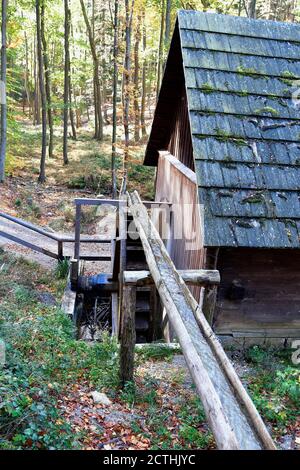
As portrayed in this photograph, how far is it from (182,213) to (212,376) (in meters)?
5.87

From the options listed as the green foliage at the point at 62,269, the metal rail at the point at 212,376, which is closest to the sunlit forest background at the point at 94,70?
the green foliage at the point at 62,269

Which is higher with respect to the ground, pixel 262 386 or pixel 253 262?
pixel 253 262

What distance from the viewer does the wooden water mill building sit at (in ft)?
20.2

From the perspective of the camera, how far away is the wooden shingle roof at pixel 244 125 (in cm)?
611

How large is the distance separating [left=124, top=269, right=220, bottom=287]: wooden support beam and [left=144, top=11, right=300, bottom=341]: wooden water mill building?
32 centimetres

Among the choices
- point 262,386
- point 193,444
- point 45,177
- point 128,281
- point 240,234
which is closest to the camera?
point 193,444

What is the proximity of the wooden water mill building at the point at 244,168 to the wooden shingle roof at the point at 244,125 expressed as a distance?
0.06 ft

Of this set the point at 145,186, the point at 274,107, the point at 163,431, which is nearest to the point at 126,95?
the point at 145,186

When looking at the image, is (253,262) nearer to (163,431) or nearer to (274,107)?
(274,107)

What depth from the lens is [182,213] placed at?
878cm

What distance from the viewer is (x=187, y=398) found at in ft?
16.3
